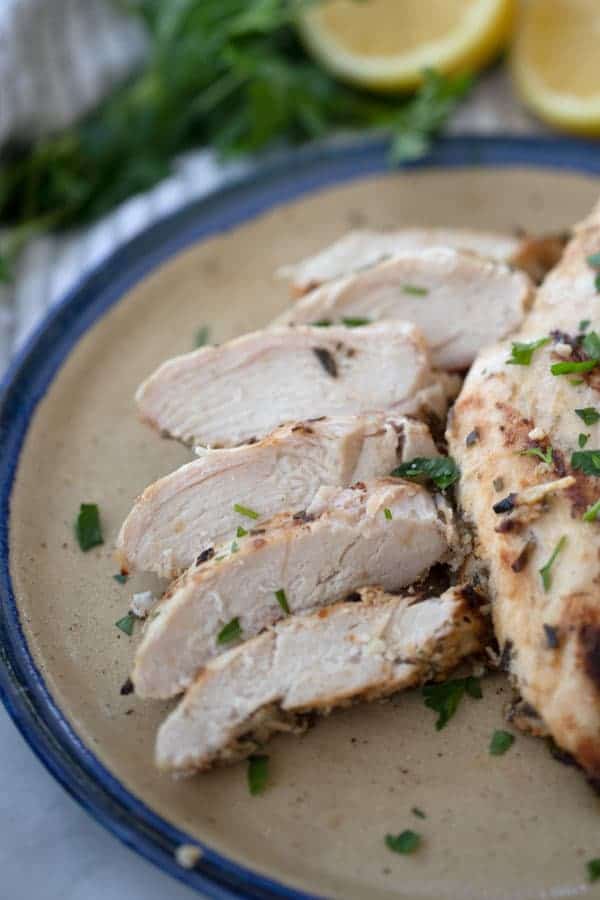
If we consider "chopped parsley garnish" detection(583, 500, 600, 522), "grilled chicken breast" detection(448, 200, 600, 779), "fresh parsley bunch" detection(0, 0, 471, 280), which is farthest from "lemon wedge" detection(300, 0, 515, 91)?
"chopped parsley garnish" detection(583, 500, 600, 522)

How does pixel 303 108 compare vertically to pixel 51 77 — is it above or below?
below

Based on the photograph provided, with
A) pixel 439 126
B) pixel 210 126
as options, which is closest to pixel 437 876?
pixel 439 126

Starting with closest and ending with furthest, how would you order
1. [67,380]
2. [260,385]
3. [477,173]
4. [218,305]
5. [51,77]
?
[260,385], [67,380], [218,305], [477,173], [51,77]

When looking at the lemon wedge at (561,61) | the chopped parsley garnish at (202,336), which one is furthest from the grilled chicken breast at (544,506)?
the lemon wedge at (561,61)

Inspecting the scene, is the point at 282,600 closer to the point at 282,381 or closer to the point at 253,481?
the point at 253,481

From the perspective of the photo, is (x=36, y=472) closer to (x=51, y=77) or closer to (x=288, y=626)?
(x=288, y=626)

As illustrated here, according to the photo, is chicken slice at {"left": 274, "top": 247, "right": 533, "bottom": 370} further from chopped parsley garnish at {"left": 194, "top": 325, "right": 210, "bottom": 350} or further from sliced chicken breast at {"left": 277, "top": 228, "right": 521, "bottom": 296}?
chopped parsley garnish at {"left": 194, "top": 325, "right": 210, "bottom": 350}

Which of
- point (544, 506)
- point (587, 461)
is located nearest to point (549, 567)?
point (544, 506)
